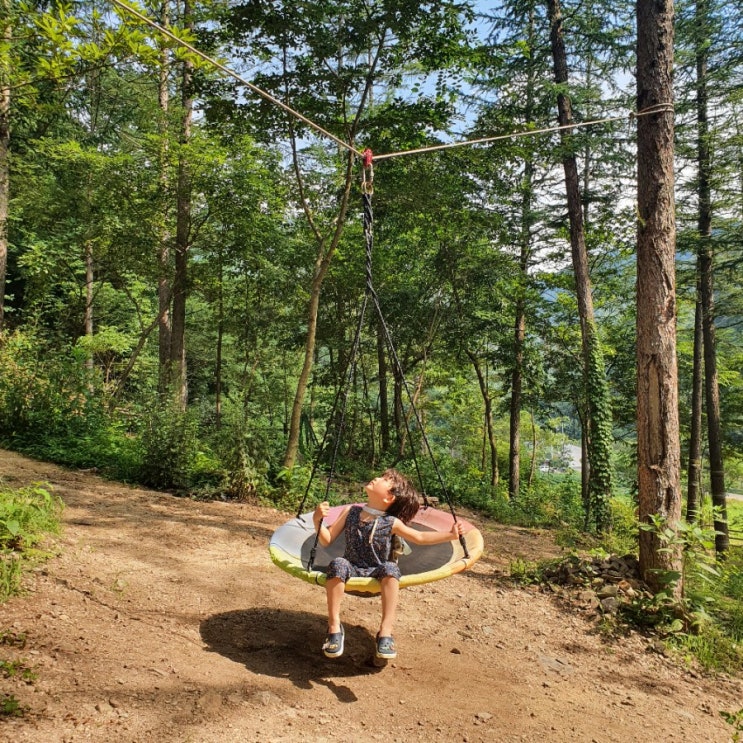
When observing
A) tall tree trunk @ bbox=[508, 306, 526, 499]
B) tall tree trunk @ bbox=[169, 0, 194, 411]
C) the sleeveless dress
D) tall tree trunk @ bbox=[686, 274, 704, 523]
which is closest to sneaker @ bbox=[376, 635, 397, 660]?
the sleeveless dress

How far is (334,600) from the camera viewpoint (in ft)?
8.38

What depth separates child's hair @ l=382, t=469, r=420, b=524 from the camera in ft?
9.48

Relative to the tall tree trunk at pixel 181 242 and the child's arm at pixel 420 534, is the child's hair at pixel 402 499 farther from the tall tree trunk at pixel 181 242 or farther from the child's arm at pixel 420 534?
the tall tree trunk at pixel 181 242

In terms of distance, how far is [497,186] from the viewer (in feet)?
31.2

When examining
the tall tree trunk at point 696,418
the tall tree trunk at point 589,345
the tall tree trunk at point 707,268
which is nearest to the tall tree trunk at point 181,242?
the tall tree trunk at point 589,345

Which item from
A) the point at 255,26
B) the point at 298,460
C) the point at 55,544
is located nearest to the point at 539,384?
the point at 298,460

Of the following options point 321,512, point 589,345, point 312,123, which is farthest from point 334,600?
point 589,345

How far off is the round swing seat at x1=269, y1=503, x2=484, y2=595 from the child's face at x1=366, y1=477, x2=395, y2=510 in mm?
399

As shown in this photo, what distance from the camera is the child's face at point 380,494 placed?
2.85 meters

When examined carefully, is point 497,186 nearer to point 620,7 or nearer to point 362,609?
point 620,7

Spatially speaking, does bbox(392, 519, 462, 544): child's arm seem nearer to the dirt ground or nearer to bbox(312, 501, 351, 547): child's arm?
bbox(312, 501, 351, 547): child's arm

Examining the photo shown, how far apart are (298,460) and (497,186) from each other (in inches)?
246

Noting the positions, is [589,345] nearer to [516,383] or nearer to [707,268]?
[516,383]

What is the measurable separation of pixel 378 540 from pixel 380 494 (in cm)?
25
